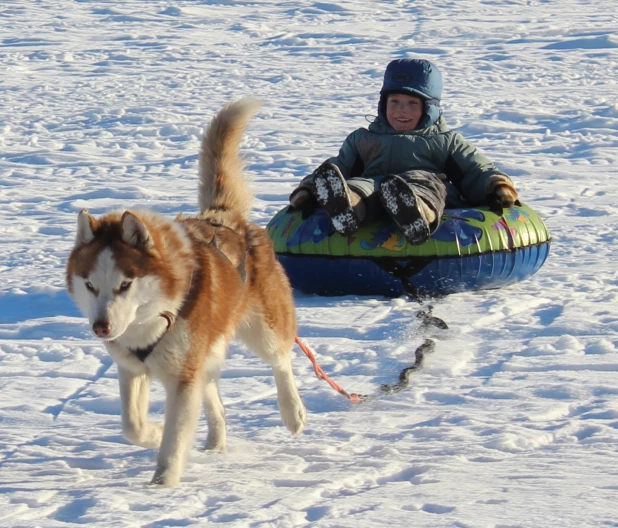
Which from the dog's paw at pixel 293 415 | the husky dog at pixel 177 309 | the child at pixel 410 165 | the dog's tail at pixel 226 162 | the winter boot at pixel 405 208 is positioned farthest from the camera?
the child at pixel 410 165

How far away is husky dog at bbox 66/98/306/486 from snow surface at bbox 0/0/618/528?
177mm

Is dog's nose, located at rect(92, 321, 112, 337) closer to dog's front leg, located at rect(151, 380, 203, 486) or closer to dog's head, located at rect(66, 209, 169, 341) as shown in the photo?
dog's head, located at rect(66, 209, 169, 341)

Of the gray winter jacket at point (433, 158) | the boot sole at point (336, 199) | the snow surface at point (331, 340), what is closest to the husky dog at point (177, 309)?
the snow surface at point (331, 340)

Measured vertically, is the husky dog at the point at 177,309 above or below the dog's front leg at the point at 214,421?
above

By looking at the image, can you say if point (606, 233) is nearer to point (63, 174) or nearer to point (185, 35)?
point (63, 174)

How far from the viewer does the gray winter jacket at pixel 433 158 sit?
242 inches

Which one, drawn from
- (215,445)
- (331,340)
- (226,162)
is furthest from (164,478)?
(331,340)

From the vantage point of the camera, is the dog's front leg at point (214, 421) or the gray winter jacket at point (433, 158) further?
the gray winter jacket at point (433, 158)

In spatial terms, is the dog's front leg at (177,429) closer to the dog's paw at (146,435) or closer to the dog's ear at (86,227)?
the dog's paw at (146,435)

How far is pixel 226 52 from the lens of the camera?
51.6 ft

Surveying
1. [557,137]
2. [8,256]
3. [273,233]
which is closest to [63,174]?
[8,256]

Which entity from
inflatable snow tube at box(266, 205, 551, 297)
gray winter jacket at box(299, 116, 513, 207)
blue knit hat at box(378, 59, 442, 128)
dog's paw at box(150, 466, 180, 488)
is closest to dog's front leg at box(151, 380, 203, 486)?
dog's paw at box(150, 466, 180, 488)

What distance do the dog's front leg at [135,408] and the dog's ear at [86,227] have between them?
19.6 inches

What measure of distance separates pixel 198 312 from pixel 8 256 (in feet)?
12.5
